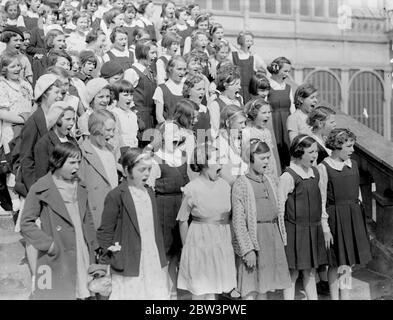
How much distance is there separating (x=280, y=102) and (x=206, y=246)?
9.91ft

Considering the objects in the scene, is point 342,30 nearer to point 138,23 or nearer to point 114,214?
point 138,23

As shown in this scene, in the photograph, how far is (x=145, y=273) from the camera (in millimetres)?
4273

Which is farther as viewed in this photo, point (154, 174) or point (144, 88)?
point (144, 88)

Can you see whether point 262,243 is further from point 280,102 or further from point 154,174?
point 280,102

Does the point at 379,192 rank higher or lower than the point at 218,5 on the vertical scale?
lower

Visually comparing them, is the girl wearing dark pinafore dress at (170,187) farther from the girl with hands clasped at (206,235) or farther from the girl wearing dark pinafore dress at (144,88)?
the girl wearing dark pinafore dress at (144,88)

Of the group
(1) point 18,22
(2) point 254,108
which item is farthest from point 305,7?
(2) point 254,108

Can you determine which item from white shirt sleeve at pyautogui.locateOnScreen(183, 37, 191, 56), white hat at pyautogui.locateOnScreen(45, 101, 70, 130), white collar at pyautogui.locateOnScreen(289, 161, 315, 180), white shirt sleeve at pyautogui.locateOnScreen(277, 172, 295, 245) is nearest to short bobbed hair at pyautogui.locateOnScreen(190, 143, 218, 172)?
white shirt sleeve at pyautogui.locateOnScreen(277, 172, 295, 245)

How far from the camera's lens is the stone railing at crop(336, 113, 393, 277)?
18.7 ft

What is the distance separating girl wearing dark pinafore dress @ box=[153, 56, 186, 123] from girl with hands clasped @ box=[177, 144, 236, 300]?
2.04 meters

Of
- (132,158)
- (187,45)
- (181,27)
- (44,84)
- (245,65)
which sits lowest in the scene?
(132,158)

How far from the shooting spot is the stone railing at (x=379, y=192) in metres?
5.70

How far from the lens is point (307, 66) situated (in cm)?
1955

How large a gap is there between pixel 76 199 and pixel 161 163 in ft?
3.25
